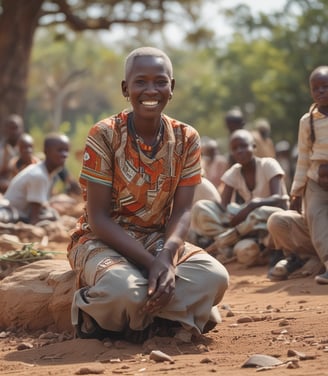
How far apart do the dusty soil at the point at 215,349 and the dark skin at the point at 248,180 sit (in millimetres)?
2303

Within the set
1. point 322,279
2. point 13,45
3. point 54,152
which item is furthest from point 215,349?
point 13,45

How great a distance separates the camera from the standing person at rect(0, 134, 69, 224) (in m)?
9.16

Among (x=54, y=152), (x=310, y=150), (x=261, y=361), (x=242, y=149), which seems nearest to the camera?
(x=261, y=361)

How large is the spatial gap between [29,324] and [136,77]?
1615 mm

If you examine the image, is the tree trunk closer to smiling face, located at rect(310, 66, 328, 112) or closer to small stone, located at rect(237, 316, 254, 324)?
smiling face, located at rect(310, 66, 328, 112)

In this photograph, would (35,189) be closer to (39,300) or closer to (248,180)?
(248,180)

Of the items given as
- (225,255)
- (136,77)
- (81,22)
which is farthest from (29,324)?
(81,22)

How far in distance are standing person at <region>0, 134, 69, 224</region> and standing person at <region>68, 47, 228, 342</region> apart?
14.7 ft

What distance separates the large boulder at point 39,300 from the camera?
5.07 meters

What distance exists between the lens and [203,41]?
63.4 feet

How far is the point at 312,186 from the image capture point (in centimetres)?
666

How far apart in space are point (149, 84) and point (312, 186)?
8.18 ft

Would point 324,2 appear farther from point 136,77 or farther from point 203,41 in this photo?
point 136,77

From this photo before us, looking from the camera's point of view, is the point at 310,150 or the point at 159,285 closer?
the point at 159,285
